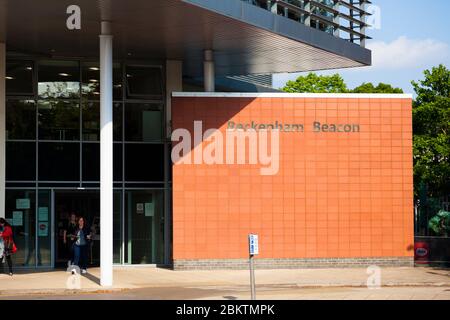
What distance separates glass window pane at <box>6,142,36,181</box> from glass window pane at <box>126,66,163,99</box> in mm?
3765

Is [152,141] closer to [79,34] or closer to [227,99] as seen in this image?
[227,99]

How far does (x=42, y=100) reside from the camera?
30547mm

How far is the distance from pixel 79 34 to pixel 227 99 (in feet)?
17.1

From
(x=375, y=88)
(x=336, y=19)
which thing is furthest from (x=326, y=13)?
(x=375, y=88)

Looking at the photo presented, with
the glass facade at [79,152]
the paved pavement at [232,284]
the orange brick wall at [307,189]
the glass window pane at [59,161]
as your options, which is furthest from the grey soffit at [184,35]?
the paved pavement at [232,284]

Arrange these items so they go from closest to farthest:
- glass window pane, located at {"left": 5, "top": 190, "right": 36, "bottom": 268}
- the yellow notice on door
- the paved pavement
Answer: the paved pavement, glass window pane, located at {"left": 5, "top": 190, "right": 36, "bottom": 268}, the yellow notice on door

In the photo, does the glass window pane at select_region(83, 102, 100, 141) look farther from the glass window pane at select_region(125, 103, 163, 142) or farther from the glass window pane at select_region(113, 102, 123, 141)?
the glass window pane at select_region(125, 103, 163, 142)

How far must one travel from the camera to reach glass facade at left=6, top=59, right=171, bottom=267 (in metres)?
30.2

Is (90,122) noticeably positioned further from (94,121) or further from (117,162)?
(117,162)

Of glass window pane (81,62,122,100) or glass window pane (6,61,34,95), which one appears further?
glass window pane (81,62,122,100)

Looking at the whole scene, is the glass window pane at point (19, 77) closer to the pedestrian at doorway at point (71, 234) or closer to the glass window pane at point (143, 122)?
the glass window pane at point (143, 122)

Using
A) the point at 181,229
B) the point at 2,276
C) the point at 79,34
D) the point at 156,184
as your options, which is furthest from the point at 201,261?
the point at 79,34

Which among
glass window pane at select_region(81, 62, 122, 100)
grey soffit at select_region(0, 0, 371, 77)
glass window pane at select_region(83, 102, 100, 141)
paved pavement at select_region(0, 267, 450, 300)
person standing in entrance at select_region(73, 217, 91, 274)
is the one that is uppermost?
grey soffit at select_region(0, 0, 371, 77)

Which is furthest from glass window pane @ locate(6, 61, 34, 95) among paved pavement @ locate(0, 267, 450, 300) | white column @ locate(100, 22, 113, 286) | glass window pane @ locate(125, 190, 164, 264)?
white column @ locate(100, 22, 113, 286)
